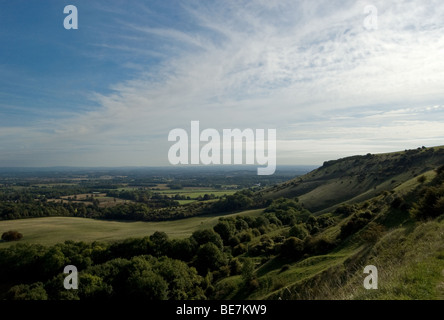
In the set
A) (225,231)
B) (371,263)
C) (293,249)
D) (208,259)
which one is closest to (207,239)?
(208,259)

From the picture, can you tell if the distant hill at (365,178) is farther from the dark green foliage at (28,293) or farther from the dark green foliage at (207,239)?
the dark green foliage at (28,293)

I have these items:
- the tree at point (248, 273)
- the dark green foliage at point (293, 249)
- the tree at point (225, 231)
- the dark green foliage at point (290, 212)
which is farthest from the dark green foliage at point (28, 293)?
the dark green foliage at point (290, 212)

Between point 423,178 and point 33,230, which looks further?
point 33,230

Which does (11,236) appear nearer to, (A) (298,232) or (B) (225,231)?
(B) (225,231)

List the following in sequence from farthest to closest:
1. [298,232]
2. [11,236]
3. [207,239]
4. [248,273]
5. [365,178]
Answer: [365,178] < [11,236] < [207,239] < [298,232] < [248,273]

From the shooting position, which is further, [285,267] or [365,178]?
[365,178]
